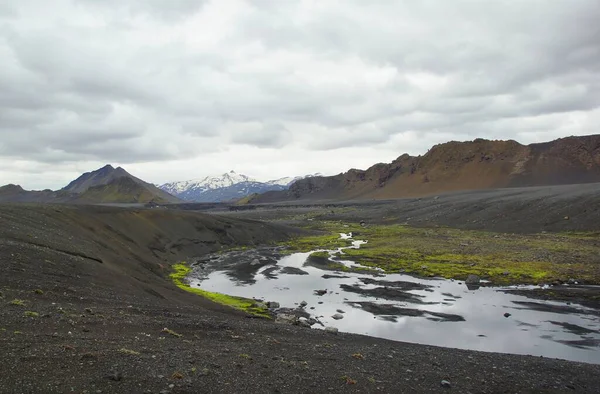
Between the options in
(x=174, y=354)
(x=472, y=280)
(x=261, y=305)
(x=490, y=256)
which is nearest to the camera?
(x=174, y=354)

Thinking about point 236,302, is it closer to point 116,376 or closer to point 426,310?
point 426,310

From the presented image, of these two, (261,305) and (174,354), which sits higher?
(174,354)

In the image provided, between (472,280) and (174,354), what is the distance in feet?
140

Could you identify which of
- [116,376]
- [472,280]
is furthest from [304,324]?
[472,280]

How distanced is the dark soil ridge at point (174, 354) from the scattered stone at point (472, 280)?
27.0m

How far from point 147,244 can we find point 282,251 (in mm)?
26881

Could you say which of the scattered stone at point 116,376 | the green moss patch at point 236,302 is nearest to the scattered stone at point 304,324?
the green moss patch at point 236,302

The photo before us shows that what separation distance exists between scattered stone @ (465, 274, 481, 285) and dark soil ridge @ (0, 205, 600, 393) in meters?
27.0

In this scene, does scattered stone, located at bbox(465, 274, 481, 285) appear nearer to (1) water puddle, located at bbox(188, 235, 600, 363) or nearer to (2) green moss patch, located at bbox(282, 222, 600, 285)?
(1) water puddle, located at bbox(188, 235, 600, 363)

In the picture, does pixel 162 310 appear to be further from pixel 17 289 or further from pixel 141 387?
pixel 141 387

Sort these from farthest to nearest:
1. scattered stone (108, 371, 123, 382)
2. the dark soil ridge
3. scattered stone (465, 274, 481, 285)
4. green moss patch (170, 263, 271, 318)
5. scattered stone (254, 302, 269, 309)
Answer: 1. scattered stone (465, 274, 481, 285)
2. scattered stone (254, 302, 269, 309)
3. green moss patch (170, 263, 271, 318)
4. the dark soil ridge
5. scattered stone (108, 371, 123, 382)

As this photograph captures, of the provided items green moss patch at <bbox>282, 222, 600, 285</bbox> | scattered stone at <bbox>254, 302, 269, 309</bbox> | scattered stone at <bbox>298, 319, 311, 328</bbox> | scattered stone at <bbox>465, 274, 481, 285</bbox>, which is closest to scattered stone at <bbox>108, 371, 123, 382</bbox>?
scattered stone at <bbox>298, 319, 311, 328</bbox>

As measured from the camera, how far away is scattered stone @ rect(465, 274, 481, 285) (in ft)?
167

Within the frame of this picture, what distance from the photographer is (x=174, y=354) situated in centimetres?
1775
